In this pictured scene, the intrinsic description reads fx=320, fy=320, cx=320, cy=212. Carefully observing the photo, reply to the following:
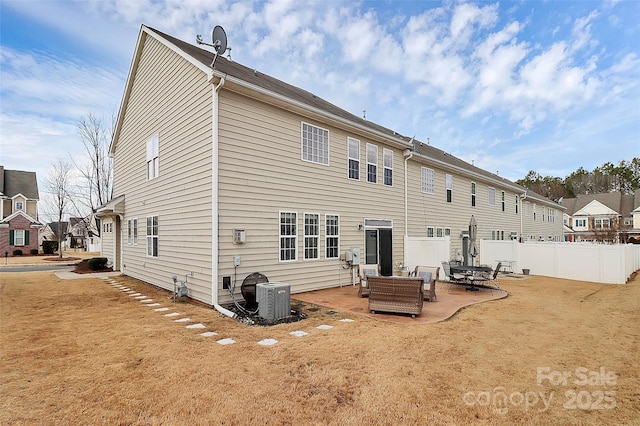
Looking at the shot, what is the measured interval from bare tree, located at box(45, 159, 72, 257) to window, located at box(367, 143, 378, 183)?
2823 cm

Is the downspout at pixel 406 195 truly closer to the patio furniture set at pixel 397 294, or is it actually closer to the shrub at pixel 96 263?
the patio furniture set at pixel 397 294

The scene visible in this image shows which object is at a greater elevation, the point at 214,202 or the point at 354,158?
the point at 354,158

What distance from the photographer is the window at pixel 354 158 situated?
1149 cm

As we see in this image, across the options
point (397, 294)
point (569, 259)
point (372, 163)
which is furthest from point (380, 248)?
point (569, 259)

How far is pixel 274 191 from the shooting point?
29.3ft

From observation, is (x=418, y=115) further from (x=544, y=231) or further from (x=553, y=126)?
(x=544, y=231)

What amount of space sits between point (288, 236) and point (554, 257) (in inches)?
500

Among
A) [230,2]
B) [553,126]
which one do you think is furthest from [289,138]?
[553,126]

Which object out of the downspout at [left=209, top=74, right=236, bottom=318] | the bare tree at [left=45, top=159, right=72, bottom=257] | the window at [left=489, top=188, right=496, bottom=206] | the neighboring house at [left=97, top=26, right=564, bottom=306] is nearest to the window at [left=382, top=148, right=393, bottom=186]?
the neighboring house at [left=97, top=26, right=564, bottom=306]

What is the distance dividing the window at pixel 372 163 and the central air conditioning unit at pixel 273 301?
663 centimetres

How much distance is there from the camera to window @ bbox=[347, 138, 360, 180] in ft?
37.7

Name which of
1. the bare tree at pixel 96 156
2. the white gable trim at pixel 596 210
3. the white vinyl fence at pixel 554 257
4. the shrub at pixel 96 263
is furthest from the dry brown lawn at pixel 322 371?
the white gable trim at pixel 596 210

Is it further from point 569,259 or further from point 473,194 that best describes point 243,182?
point 473,194

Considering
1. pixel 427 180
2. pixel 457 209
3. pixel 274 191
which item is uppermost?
pixel 427 180
